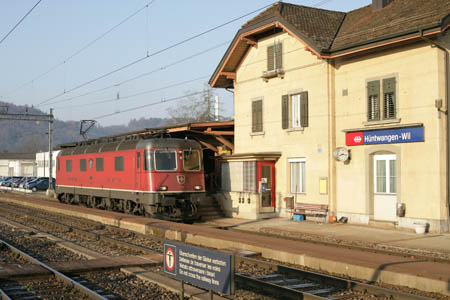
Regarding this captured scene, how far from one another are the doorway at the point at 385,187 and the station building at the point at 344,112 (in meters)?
0.04

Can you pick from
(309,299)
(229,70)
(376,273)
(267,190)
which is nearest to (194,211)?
(267,190)

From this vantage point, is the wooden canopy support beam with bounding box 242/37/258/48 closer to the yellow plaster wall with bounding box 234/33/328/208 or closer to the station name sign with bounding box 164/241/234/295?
the yellow plaster wall with bounding box 234/33/328/208

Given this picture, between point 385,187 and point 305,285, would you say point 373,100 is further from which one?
point 305,285

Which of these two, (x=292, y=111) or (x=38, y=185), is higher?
(x=292, y=111)

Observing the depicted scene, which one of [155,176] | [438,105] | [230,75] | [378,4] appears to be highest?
[378,4]

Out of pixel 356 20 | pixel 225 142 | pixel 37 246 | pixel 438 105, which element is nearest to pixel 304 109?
pixel 356 20

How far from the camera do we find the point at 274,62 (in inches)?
906

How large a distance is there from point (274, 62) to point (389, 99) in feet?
20.8

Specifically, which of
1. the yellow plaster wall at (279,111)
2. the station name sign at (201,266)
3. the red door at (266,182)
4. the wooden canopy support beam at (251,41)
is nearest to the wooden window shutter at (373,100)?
the yellow plaster wall at (279,111)

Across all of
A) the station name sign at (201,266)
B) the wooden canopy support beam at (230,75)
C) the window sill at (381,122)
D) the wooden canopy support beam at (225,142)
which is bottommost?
the station name sign at (201,266)

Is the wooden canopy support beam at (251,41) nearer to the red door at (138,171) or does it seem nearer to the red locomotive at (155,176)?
the red locomotive at (155,176)

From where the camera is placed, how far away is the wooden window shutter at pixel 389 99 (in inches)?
710

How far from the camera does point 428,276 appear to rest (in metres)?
9.52

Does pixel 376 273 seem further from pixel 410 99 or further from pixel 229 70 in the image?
pixel 229 70
